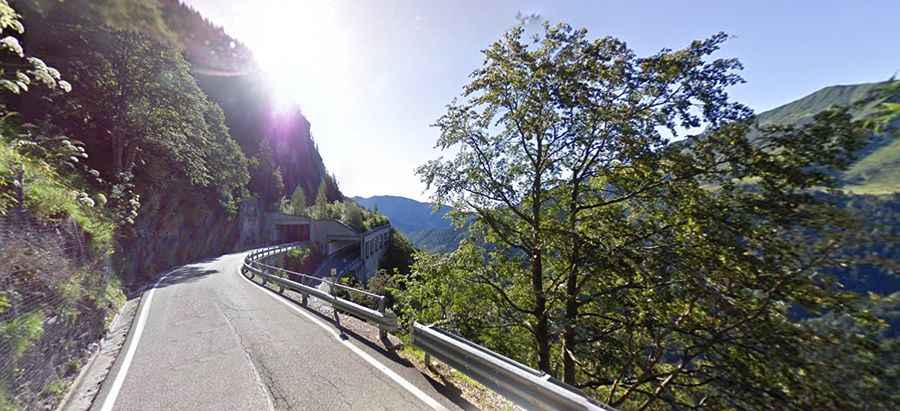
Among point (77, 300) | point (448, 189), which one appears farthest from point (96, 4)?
point (448, 189)

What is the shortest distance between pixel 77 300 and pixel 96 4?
6027 mm

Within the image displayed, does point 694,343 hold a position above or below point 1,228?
below

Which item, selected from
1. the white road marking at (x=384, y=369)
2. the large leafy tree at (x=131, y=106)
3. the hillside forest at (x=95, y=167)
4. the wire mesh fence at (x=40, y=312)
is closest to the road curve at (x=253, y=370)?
the white road marking at (x=384, y=369)

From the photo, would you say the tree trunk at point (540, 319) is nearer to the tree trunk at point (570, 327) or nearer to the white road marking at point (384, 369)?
the tree trunk at point (570, 327)

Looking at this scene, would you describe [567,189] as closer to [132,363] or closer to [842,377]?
[842,377]

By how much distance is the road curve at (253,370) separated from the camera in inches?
152

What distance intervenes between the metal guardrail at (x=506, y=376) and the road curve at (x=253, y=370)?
508 millimetres

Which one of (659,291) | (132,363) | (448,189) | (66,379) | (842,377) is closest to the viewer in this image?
(842,377)

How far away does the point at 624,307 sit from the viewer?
6703mm

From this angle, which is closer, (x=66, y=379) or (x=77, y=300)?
(x=66, y=379)

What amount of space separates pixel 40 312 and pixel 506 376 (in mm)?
6313

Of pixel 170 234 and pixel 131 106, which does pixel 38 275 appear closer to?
pixel 131 106

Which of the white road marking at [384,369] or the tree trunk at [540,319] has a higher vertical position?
the white road marking at [384,369]

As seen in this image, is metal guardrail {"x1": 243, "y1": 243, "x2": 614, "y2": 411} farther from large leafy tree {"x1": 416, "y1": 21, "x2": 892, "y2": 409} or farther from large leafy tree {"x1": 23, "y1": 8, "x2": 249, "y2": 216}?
large leafy tree {"x1": 23, "y1": 8, "x2": 249, "y2": 216}
